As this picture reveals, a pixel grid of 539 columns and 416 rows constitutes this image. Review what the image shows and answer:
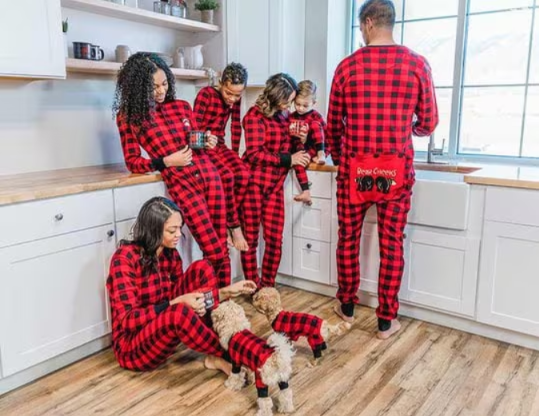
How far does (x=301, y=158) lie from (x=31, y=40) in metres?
1.46

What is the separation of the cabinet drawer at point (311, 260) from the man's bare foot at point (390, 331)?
524mm

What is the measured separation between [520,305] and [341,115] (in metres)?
1.23

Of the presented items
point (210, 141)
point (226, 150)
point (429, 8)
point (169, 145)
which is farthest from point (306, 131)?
point (429, 8)

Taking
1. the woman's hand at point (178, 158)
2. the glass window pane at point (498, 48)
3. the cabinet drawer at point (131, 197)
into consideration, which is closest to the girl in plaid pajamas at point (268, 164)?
the woman's hand at point (178, 158)

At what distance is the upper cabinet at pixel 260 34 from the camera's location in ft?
10.3

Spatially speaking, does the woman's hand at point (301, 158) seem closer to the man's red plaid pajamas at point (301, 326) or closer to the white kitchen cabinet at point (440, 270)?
the white kitchen cabinet at point (440, 270)

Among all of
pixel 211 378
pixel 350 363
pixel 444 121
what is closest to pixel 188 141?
pixel 211 378

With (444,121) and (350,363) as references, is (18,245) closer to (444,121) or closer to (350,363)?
(350,363)

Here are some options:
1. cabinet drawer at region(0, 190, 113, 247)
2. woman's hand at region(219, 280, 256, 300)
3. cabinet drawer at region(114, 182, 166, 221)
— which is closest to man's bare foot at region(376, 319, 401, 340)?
woman's hand at region(219, 280, 256, 300)

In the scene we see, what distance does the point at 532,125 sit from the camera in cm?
297

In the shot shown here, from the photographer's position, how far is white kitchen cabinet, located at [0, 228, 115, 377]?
196 cm

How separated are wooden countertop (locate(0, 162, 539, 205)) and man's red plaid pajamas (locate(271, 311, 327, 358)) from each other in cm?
94

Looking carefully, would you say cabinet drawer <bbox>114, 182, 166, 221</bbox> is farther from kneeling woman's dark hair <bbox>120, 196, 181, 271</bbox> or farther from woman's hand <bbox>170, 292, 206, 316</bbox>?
woman's hand <bbox>170, 292, 206, 316</bbox>

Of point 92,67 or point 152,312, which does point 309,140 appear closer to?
point 92,67
